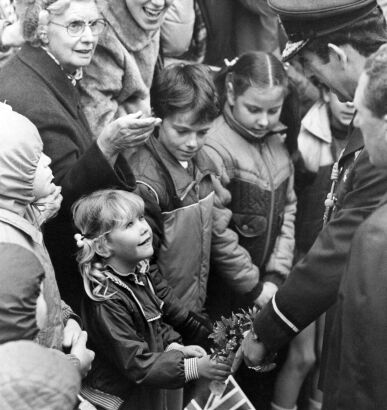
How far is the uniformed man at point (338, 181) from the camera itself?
11.5 feet

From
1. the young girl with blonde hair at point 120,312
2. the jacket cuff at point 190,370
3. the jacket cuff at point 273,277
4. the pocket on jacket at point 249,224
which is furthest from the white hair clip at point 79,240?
the jacket cuff at point 273,277

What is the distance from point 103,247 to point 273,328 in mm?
807

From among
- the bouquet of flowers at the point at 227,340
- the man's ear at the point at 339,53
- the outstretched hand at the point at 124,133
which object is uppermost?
the man's ear at the point at 339,53

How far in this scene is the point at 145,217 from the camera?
4.05m

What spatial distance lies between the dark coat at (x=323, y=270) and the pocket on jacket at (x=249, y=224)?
3.87 ft

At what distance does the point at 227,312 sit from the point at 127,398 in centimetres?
116

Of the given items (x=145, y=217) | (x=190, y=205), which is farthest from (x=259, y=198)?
(x=145, y=217)

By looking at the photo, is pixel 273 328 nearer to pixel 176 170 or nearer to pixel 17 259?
pixel 176 170

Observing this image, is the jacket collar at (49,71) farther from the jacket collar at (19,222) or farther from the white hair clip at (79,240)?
the jacket collar at (19,222)

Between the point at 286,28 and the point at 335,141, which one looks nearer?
the point at 286,28

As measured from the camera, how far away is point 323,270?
352 cm

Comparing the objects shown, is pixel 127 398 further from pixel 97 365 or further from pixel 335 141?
pixel 335 141

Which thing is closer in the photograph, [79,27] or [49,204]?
[49,204]

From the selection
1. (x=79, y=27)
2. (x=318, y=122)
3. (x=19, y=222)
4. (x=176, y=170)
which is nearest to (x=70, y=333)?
(x=19, y=222)
